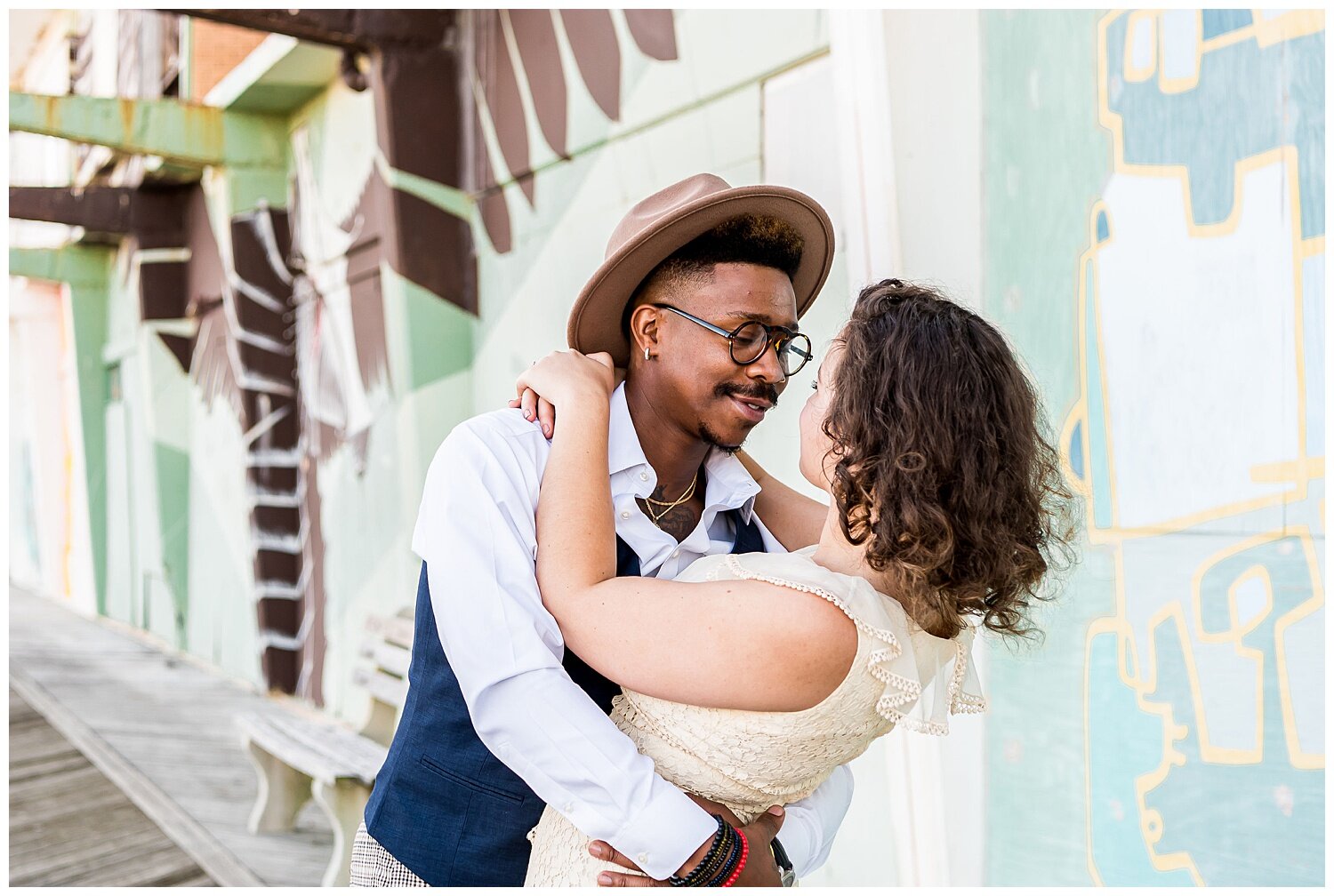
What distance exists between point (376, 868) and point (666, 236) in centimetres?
118

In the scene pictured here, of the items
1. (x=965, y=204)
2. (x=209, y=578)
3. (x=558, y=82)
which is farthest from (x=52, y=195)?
(x=965, y=204)

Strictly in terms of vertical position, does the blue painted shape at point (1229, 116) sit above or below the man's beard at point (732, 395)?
above

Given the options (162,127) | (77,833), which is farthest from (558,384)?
(162,127)

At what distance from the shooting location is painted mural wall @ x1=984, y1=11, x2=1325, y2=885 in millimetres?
2260

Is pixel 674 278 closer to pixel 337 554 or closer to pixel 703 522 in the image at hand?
pixel 703 522

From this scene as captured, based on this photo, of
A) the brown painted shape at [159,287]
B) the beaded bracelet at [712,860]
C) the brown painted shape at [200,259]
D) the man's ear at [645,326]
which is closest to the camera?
the beaded bracelet at [712,860]

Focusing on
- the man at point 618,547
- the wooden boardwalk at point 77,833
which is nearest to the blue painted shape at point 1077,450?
the man at point 618,547

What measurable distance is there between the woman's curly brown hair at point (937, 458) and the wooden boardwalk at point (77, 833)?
3.95m

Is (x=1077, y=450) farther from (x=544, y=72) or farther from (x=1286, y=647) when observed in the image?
(x=544, y=72)

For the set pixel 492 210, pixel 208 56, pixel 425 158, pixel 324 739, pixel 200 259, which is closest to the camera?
pixel 324 739

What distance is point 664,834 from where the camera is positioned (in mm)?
1526

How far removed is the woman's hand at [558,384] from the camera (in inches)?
70.5

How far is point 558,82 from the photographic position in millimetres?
4828

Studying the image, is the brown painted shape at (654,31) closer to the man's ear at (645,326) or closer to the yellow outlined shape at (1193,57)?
the yellow outlined shape at (1193,57)
